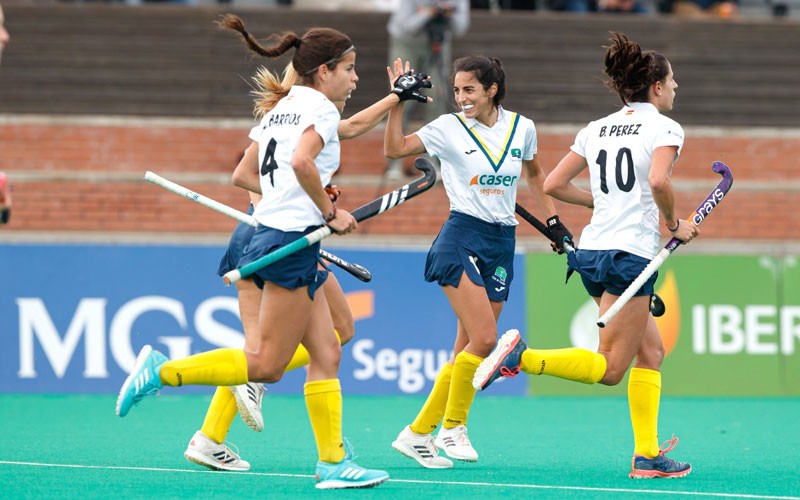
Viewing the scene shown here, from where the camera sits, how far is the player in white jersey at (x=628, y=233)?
618 centimetres

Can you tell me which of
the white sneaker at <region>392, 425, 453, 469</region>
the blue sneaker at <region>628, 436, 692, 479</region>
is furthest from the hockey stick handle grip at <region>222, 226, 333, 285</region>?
the blue sneaker at <region>628, 436, 692, 479</region>

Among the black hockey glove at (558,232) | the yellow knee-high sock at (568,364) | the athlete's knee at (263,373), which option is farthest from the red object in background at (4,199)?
the yellow knee-high sock at (568,364)

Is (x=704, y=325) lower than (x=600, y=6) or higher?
lower

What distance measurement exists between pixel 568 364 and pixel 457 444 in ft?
2.87

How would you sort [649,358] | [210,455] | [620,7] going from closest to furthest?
[210,455] → [649,358] → [620,7]

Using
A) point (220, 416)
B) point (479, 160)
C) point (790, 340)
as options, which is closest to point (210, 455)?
point (220, 416)

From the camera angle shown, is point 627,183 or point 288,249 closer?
point 288,249

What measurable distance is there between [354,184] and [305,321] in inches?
306

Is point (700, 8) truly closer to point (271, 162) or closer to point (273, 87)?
point (273, 87)

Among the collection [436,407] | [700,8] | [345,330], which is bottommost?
[436,407]

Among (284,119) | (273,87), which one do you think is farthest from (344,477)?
(273,87)

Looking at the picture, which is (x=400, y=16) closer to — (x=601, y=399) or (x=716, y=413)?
(x=601, y=399)

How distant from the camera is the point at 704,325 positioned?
36.3 feet

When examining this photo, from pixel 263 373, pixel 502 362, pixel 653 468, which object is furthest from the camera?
pixel 653 468
